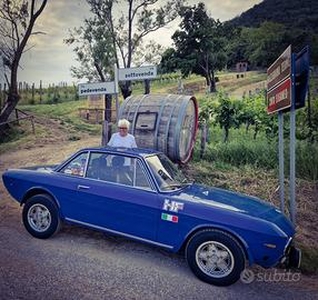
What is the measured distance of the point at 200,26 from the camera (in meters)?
48.7

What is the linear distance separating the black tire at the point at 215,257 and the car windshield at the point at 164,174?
0.84 m

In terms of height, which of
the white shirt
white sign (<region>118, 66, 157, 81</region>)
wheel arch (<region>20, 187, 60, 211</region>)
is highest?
white sign (<region>118, 66, 157, 81</region>)

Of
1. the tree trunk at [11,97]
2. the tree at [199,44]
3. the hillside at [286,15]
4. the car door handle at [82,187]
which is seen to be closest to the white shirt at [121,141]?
the car door handle at [82,187]

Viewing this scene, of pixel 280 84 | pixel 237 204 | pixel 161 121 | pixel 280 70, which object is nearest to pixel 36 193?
pixel 237 204

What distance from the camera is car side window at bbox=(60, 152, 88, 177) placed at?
16.8ft

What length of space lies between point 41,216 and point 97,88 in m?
3.83

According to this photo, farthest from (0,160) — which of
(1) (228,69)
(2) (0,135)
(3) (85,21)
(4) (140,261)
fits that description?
(1) (228,69)

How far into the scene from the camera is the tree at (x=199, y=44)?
4756 cm

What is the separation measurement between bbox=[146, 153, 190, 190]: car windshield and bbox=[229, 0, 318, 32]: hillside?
56.6 metres

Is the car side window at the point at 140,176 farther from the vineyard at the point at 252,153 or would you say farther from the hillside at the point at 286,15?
the hillside at the point at 286,15

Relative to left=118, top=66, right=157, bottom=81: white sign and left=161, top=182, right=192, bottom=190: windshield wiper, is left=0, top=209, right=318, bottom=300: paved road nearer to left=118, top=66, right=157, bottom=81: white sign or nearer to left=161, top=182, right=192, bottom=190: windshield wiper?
left=161, top=182, right=192, bottom=190: windshield wiper

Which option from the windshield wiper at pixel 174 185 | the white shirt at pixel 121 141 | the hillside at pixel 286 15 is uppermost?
the hillside at pixel 286 15

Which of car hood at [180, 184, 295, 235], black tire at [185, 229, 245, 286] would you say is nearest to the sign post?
car hood at [180, 184, 295, 235]

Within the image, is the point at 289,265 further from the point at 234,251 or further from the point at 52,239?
the point at 52,239
